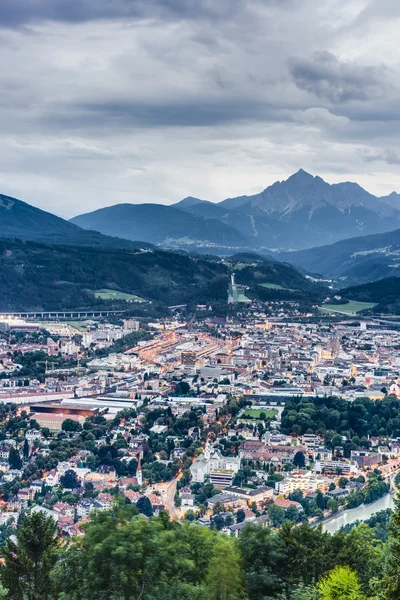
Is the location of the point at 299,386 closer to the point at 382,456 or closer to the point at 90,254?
the point at 382,456

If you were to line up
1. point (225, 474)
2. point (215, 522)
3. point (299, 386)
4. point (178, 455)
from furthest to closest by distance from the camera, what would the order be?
point (299, 386) < point (178, 455) < point (225, 474) < point (215, 522)

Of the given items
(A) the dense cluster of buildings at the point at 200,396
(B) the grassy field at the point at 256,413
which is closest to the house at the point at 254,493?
(A) the dense cluster of buildings at the point at 200,396

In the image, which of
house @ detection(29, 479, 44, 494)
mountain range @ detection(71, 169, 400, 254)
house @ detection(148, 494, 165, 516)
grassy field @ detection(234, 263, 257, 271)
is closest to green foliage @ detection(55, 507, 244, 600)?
house @ detection(148, 494, 165, 516)

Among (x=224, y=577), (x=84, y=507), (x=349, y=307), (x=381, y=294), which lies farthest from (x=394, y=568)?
(x=381, y=294)

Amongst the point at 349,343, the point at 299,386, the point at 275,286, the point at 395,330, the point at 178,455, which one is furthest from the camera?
the point at 275,286

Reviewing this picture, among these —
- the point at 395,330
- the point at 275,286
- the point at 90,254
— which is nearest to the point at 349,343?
the point at 395,330

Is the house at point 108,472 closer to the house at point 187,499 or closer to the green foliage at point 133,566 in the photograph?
the house at point 187,499

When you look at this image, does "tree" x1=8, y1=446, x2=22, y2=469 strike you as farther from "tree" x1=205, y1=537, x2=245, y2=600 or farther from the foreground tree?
the foreground tree
